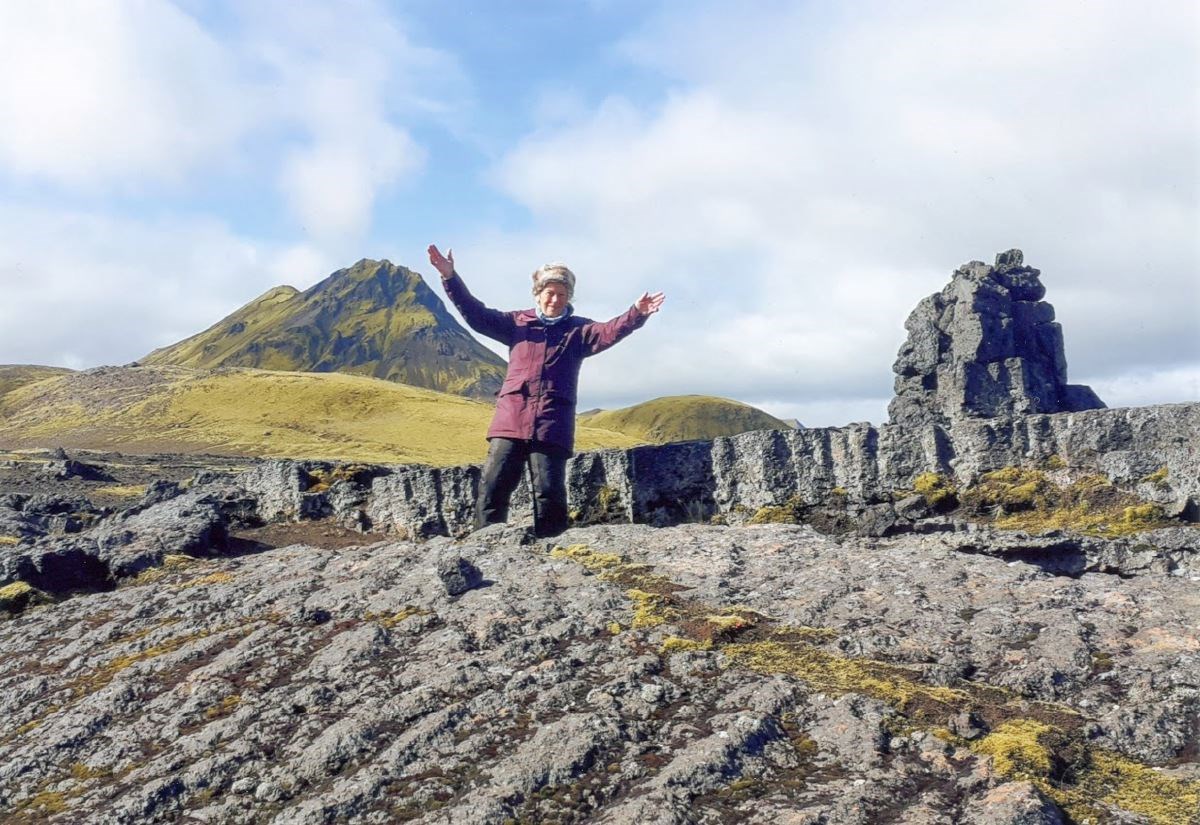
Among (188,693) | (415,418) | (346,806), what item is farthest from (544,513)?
(415,418)

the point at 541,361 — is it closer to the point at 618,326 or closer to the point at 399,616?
the point at 618,326

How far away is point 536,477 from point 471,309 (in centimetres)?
258

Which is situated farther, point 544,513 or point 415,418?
point 415,418

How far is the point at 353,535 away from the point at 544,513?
4.59 meters

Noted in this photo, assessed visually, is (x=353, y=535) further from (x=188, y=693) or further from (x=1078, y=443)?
(x=1078, y=443)

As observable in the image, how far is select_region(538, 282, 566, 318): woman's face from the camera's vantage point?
12125mm

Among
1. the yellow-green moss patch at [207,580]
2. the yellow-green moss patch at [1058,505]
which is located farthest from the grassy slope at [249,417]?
the yellow-green moss patch at [1058,505]

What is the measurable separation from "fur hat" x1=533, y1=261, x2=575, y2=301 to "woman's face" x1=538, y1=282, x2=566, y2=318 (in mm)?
56

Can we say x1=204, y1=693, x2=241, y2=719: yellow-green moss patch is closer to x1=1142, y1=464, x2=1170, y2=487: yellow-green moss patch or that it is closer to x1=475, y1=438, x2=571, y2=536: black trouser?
x1=475, y1=438, x2=571, y2=536: black trouser

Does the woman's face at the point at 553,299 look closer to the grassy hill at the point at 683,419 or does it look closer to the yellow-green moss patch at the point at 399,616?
the yellow-green moss patch at the point at 399,616

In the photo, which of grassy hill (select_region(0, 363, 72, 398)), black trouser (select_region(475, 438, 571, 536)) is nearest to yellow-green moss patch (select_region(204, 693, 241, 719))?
black trouser (select_region(475, 438, 571, 536))

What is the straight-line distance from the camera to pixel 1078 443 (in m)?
11.3

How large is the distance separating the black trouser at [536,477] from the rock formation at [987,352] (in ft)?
58.7

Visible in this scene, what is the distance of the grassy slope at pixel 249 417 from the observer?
8988 centimetres
